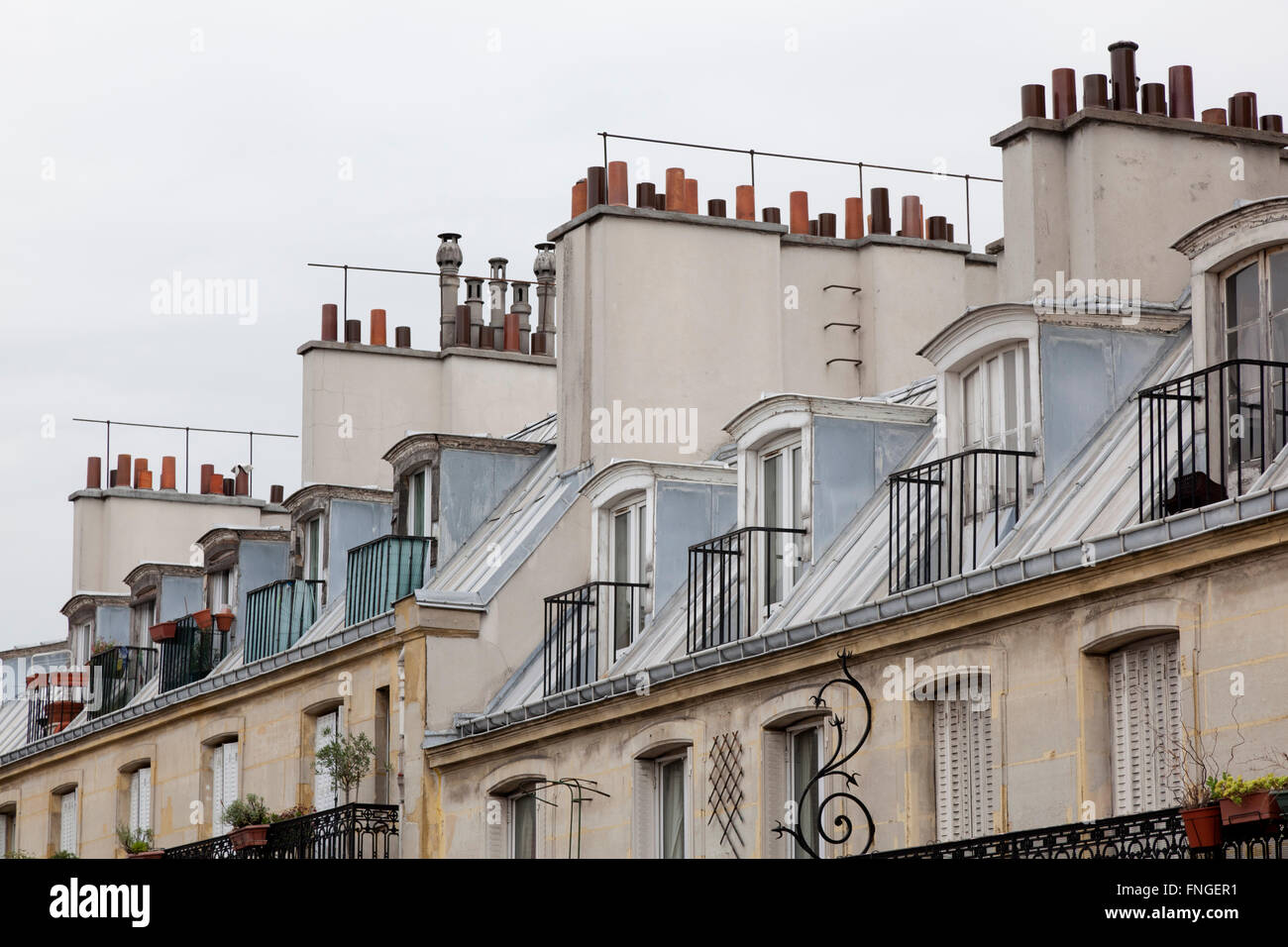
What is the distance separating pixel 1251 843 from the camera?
13.5 m

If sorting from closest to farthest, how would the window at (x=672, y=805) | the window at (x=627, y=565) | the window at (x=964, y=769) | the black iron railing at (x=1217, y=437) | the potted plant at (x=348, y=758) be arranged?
the black iron railing at (x=1217, y=437) → the window at (x=964, y=769) → the window at (x=672, y=805) → the window at (x=627, y=565) → the potted plant at (x=348, y=758)

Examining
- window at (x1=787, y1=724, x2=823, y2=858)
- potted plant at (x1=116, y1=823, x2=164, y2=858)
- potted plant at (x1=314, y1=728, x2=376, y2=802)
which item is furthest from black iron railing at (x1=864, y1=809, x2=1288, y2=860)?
potted plant at (x1=116, y1=823, x2=164, y2=858)

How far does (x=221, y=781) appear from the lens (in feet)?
95.1

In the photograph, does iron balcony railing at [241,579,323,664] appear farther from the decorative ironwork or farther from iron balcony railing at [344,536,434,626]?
the decorative ironwork

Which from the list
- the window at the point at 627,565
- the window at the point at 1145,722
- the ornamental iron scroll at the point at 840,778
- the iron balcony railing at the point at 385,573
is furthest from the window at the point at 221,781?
the window at the point at 1145,722

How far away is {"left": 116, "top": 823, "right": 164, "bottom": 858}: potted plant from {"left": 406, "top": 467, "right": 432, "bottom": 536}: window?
4.82m

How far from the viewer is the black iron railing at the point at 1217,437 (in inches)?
614

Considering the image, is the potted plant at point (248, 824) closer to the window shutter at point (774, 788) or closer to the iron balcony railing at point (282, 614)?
the iron balcony railing at point (282, 614)

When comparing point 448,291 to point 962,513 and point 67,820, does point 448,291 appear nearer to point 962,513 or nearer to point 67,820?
point 67,820

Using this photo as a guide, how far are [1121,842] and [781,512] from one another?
7055 millimetres

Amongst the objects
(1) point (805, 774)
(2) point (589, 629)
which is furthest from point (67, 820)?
(1) point (805, 774)

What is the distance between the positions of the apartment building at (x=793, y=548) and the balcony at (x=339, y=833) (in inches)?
2.1
